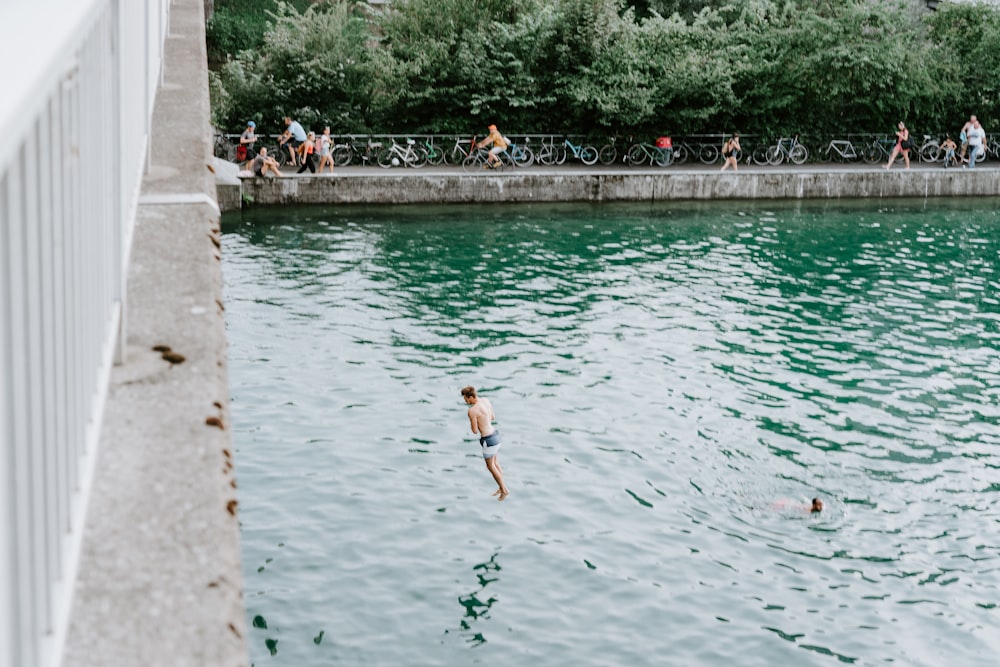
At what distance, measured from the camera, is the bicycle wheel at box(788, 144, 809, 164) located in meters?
36.0

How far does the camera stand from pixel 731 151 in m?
35.2

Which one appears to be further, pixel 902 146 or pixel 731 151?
pixel 902 146

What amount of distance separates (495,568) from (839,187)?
2505 cm

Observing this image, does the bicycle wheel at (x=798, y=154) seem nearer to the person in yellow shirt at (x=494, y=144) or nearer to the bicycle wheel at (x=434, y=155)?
the person in yellow shirt at (x=494, y=144)

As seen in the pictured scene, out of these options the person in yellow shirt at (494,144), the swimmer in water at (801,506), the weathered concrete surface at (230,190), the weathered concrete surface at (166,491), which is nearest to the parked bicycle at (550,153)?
the person in yellow shirt at (494,144)

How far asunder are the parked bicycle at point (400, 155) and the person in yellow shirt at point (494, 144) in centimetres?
161

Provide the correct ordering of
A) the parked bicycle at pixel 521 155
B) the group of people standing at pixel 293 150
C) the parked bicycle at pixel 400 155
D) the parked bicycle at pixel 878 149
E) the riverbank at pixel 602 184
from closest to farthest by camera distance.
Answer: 1. the group of people standing at pixel 293 150
2. the riverbank at pixel 602 184
3. the parked bicycle at pixel 400 155
4. the parked bicycle at pixel 521 155
5. the parked bicycle at pixel 878 149

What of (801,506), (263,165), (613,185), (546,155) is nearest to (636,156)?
(613,185)

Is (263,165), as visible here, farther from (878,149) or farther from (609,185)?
(878,149)

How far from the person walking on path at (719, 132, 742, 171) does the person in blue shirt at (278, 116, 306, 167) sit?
11172mm

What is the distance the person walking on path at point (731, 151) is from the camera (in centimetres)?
3481

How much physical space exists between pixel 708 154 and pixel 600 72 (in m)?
3.76

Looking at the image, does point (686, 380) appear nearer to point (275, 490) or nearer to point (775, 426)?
point (775, 426)

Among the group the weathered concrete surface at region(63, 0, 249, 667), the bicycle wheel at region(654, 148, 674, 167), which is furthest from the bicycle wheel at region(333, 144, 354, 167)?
the weathered concrete surface at region(63, 0, 249, 667)
